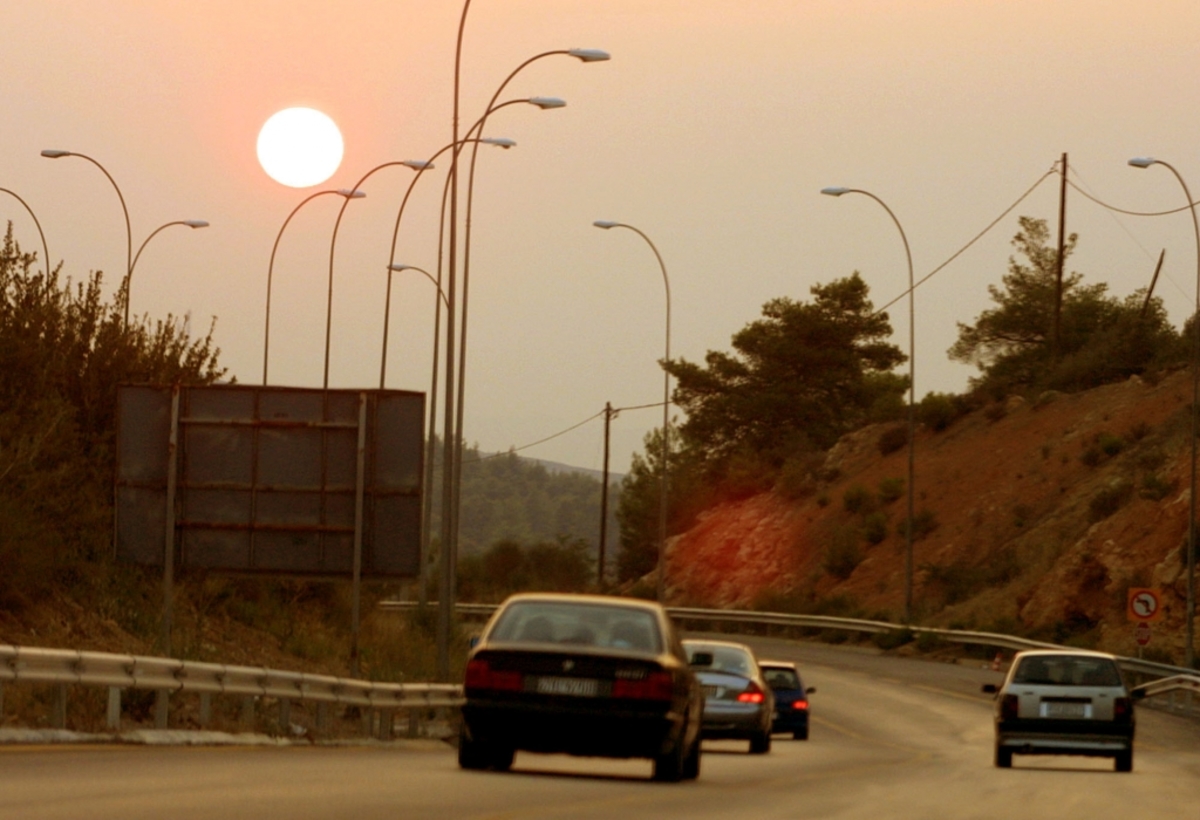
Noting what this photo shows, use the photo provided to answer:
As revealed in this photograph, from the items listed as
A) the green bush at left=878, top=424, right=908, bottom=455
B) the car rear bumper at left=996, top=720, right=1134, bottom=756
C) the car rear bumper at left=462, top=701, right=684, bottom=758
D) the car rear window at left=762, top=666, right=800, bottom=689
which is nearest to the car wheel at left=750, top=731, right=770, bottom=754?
the car rear bumper at left=996, top=720, right=1134, bottom=756

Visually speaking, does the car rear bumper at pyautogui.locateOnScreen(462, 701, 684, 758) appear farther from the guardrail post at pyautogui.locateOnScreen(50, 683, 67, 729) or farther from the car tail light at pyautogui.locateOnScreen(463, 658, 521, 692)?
the guardrail post at pyautogui.locateOnScreen(50, 683, 67, 729)

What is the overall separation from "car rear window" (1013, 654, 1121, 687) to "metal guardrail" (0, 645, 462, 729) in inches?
292

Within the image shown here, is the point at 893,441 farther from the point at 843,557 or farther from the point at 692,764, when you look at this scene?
the point at 692,764

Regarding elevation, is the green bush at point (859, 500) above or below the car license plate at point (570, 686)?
above

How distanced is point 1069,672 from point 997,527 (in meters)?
51.3

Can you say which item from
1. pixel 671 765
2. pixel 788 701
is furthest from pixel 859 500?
pixel 671 765

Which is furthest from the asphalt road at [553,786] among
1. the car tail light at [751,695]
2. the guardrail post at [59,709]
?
the car tail light at [751,695]

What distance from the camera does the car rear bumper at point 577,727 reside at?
15.9 m

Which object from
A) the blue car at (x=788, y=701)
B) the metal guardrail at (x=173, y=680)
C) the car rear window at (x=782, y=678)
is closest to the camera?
the metal guardrail at (x=173, y=680)

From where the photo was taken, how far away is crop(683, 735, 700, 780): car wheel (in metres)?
17.3

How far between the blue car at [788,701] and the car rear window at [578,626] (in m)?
15.6

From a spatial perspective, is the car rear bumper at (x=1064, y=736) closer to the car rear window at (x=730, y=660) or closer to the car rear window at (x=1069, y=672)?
the car rear window at (x=1069, y=672)

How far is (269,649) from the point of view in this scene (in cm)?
3369

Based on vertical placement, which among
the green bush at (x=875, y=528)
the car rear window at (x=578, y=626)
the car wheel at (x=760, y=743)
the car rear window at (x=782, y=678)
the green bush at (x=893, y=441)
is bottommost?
the car wheel at (x=760, y=743)
